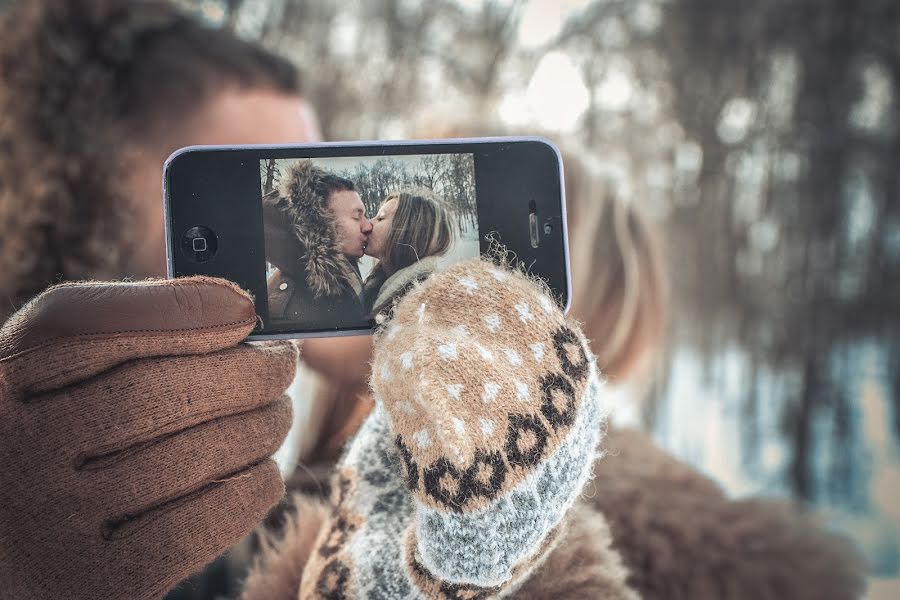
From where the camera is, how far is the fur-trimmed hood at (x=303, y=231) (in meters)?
0.43

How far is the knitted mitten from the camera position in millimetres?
330

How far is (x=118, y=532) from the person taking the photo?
1.13 feet

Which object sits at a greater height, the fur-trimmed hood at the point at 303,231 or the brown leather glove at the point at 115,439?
the fur-trimmed hood at the point at 303,231

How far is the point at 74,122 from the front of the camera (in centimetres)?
84

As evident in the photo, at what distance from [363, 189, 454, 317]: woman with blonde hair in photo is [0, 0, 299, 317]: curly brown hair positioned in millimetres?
584

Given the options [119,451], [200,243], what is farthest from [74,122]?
[119,451]

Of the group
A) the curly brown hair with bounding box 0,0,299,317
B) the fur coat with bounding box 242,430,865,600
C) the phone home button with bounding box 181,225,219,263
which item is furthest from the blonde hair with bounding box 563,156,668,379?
the curly brown hair with bounding box 0,0,299,317

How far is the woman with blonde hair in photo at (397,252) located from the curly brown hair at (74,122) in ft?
1.92

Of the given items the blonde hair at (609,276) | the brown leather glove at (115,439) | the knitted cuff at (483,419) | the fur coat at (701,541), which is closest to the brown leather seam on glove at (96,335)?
the brown leather glove at (115,439)

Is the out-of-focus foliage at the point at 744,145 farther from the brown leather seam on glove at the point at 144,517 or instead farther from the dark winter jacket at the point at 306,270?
the brown leather seam on glove at the point at 144,517

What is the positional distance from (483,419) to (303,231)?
0.64ft

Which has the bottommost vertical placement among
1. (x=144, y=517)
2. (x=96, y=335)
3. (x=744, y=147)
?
(x=144, y=517)

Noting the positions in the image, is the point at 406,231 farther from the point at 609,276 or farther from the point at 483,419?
the point at 609,276

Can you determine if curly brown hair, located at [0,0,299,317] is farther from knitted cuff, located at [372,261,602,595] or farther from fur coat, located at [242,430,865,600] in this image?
knitted cuff, located at [372,261,602,595]
